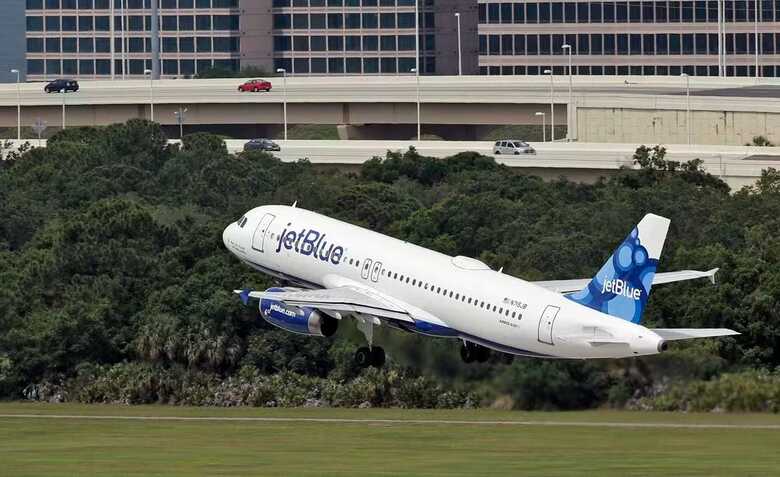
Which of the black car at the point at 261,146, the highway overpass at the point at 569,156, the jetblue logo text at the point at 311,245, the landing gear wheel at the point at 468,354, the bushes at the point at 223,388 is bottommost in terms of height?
the bushes at the point at 223,388

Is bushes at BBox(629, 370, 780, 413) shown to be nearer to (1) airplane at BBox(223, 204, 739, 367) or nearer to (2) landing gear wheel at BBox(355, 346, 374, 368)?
(1) airplane at BBox(223, 204, 739, 367)

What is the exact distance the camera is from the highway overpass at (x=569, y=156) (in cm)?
13875

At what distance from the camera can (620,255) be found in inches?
2650

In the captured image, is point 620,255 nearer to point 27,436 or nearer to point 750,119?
point 27,436

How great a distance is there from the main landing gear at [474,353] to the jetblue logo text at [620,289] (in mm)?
7114

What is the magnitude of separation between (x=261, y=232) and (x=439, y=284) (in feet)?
38.0

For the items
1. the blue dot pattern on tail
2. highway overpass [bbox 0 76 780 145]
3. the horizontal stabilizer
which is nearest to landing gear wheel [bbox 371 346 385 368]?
the blue dot pattern on tail

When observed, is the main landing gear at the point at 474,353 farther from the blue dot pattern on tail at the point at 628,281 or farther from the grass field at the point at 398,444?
the blue dot pattern on tail at the point at 628,281

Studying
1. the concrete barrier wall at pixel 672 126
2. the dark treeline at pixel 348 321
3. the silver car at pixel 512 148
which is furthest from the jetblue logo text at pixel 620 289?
the concrete barrier wall at pixel 672 126

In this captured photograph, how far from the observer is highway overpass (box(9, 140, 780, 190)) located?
139 meters

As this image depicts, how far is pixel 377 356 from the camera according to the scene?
76.2m

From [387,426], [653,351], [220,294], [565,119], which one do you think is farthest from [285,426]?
[565,119]

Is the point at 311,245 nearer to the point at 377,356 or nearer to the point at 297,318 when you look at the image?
the point at 297,318

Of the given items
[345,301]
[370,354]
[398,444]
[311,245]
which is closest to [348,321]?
[311,245]
